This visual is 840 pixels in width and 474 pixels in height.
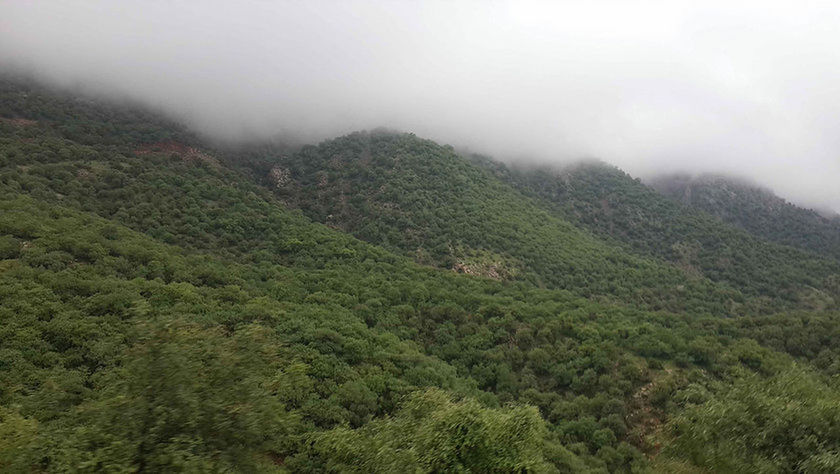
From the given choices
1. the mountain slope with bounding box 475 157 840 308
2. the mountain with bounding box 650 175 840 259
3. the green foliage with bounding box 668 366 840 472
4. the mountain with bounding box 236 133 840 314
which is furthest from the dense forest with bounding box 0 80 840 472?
the mountain with bounding box 650 175 840 259

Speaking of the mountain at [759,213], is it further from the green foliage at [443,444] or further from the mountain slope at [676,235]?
the green foliage at [443,444]

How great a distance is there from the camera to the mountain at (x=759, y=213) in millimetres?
126894

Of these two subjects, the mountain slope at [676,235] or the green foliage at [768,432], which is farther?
the mountain slope at [676,235]

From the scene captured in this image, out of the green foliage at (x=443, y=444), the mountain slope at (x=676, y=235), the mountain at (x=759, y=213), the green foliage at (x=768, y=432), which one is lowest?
the green foliage at (x=443, y=444)

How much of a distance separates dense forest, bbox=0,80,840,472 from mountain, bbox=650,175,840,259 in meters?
35.5

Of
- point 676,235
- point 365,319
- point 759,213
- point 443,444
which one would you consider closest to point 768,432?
point 443,444

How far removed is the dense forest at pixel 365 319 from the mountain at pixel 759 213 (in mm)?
35468

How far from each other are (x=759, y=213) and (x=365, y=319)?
15424cm

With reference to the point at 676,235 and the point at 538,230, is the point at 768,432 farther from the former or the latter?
the point at 676,235

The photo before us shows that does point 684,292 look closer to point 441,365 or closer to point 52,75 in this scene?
point 441,365

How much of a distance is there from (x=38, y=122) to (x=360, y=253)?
2119 inches

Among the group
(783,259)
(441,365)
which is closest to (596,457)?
(441,365)

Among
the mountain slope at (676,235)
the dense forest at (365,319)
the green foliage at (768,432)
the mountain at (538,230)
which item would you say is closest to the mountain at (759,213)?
the mountain slope at (676,235)

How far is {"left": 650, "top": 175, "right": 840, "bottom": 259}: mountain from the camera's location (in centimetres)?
12689
